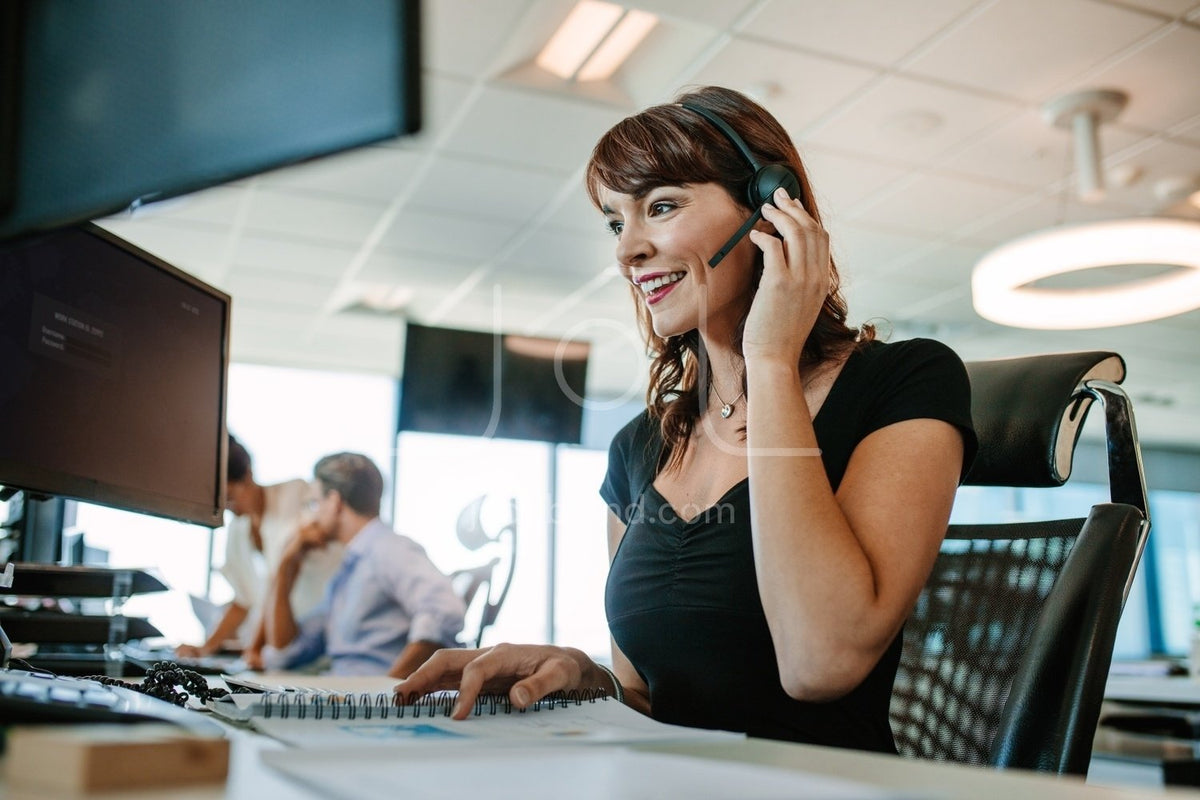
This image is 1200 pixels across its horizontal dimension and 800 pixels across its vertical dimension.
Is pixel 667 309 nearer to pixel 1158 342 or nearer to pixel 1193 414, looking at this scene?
pixel 1158 342

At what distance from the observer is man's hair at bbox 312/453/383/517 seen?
10.8 feet

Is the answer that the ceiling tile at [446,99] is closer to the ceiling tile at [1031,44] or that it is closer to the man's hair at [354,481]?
the man's hair at [354,481]

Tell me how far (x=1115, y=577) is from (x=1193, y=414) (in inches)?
351

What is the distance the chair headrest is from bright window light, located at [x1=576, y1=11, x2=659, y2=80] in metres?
2.30

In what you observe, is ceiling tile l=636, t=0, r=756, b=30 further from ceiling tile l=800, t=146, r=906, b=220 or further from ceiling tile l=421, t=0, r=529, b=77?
ceiling tile l=800, t=146, r=906, b=220

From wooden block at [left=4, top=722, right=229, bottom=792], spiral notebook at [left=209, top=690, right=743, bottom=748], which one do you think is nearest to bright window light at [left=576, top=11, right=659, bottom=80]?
spiral notebook at [left=209, top=690, right=743, bottom=748]

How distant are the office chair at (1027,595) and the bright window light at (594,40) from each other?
2.28m

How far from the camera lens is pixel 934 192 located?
13.9 feet

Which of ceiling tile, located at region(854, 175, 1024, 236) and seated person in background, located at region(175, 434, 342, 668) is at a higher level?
ceiling tile, located at region(854, 175, 1024, 236)

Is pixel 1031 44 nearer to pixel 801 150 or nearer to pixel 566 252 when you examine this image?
pixel 801 150

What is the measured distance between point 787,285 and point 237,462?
289 centimetres

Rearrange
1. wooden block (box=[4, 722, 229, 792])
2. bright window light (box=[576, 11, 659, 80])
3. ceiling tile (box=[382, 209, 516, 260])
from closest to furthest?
wooden block (box=[4, 722, 229, 792]) → bright window light (box=[576, 11, 659, 80]) → ceiling tile (box=[382, 209, 516, 260])

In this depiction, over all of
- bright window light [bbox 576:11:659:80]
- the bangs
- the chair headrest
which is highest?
bright window light [bbox 576:11:659:80]

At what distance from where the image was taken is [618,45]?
3309 millimetres
